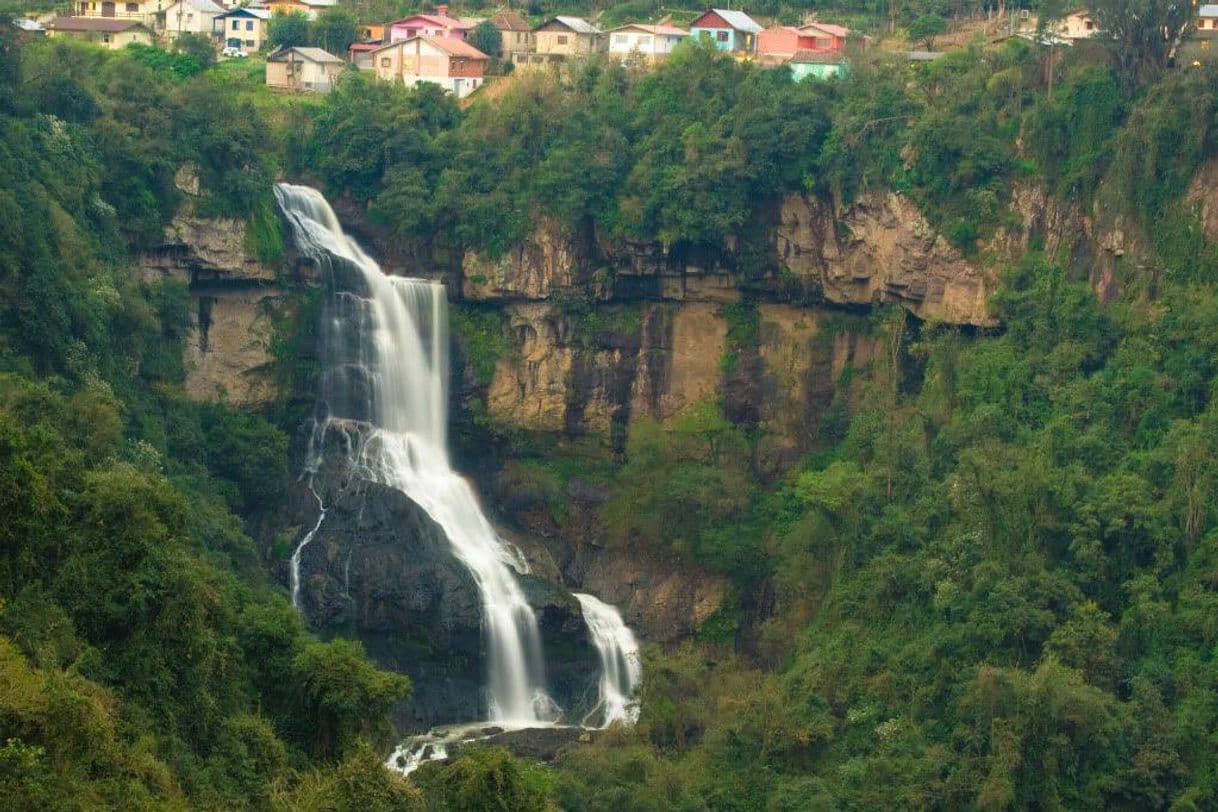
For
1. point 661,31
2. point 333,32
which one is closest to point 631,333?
point 661,31

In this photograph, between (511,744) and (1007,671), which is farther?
(511,744)

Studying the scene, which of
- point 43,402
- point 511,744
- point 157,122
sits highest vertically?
point 157,122

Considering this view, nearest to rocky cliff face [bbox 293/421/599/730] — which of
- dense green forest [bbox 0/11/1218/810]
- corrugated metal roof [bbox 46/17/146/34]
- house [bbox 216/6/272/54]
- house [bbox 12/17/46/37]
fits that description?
dense green forest [bbox 0/11/1218/810]

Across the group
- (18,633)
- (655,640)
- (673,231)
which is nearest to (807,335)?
(673,231)

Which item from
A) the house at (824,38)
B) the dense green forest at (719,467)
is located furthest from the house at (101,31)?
the house at (824,38)

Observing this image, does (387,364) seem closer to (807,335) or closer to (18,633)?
(807,335)

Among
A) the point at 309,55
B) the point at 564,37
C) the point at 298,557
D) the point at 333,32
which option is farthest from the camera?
the point at 333,32

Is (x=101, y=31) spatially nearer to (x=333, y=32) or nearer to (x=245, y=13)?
(x=245, y=13)
